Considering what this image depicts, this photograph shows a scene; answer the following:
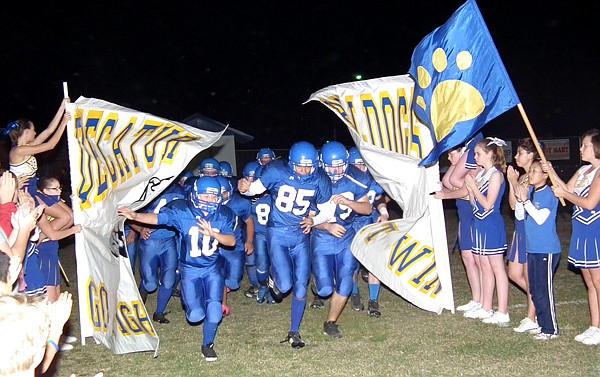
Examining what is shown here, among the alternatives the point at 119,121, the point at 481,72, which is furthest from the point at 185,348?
the point at 481,72

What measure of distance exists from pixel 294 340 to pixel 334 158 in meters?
1.96

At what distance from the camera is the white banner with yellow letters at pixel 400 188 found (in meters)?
6.61

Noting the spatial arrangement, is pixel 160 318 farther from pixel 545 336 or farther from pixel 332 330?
pixel 545 336

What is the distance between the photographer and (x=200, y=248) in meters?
6.05

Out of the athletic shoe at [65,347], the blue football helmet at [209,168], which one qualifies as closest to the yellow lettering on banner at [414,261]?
the blue football helmet at [209,168]

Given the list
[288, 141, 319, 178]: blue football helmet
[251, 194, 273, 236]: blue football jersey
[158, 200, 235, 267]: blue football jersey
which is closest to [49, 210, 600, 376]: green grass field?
[158, 200, 235, 267]: blue football jersey

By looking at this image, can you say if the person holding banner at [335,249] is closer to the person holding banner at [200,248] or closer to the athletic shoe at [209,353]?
the person holding banner at [200,248]

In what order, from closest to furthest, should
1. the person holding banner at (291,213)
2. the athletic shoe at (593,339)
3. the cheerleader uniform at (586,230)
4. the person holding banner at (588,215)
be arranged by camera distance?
the person holding banner at (588,215)
the cheerleader uniform at (586,230)
the athletic shoe at (593,339)
the person holding banner at (291,213)

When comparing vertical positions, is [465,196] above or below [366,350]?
above

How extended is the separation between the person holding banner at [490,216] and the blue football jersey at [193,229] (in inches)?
102

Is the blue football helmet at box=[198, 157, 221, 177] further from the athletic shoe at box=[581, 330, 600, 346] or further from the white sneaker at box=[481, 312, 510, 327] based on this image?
the athletic shoe at box=[581, 330, 600, 346]

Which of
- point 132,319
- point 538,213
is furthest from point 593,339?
point 132,319

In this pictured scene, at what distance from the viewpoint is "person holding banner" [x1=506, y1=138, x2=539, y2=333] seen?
5.97 m

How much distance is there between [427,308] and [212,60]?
42.0 metres
